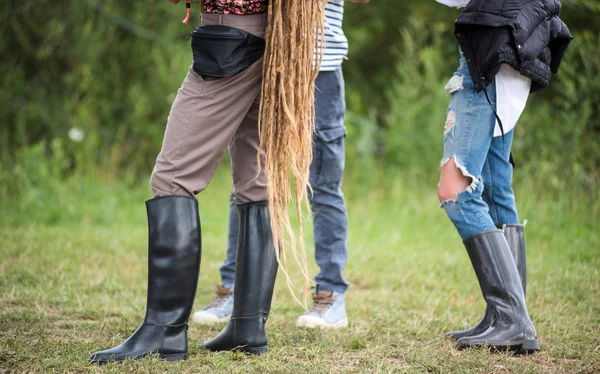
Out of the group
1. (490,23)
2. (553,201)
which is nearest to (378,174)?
(553,201)

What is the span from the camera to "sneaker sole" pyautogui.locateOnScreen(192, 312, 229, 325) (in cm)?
303

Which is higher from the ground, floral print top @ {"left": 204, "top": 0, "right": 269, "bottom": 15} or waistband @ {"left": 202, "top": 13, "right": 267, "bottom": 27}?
floral print top @ {"left": 204, "top": 0, "right": 269, "bottom": 15}

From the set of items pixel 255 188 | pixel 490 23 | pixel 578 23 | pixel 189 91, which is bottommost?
pixel 255 188

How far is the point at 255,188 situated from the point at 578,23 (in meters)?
5.93

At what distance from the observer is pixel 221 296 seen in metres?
3.17

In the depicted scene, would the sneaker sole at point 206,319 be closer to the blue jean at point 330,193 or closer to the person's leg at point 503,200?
the blue jean at point 330,193

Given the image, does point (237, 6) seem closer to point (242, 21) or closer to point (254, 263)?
point (242, 21)

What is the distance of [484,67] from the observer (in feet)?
8.24

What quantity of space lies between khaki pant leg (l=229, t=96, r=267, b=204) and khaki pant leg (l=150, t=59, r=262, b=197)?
15cm

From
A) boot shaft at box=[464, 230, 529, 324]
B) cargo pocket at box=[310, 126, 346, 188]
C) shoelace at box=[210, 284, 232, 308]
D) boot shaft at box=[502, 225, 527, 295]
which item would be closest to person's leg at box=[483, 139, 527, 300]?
boot shaft at box=[502, 225, 527, 295]

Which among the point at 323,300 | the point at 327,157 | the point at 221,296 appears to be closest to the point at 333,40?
the point at 327,157

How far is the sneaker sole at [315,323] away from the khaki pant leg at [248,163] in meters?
0.71

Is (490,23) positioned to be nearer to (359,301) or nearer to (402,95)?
(359,301)

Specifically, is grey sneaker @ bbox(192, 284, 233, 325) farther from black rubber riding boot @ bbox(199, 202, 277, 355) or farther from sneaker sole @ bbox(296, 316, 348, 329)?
black rubber riding boot @ bbox(199, 202, 277, 355)
